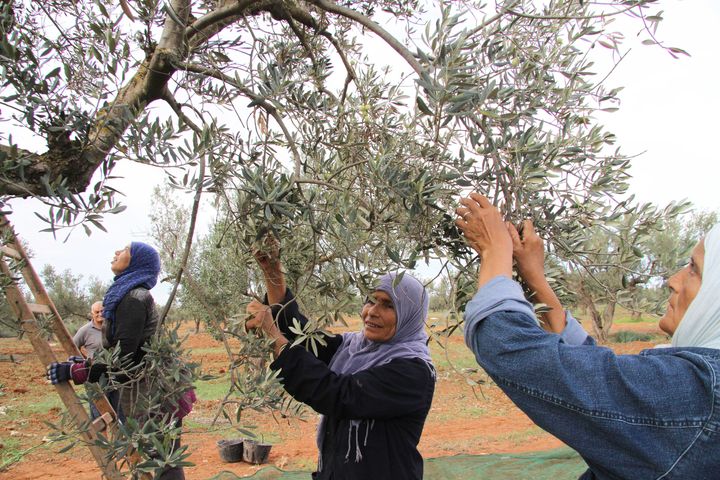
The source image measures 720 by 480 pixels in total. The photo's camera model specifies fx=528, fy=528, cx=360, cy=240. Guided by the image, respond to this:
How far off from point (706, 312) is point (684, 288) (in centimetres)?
18

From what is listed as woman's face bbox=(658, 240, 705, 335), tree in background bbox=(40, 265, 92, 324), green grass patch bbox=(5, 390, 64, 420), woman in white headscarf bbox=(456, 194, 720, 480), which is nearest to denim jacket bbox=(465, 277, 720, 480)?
woman in white headscarf bbox=(456, 194, 720, 480)

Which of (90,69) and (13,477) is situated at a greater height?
(90,69)

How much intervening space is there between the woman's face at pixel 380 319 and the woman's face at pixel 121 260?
7.71 feet

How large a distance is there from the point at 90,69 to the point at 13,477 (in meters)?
8.94

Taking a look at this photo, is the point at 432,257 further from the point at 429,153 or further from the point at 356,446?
the point at 356,446

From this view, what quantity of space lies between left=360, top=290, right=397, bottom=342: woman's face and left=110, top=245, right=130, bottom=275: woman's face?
235 cm

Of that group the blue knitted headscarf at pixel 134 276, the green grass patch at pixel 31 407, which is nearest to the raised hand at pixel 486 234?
Result: the blue knitted headscarf at pixel 134 276

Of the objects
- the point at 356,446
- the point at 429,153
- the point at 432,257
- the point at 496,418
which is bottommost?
the point at 496,418

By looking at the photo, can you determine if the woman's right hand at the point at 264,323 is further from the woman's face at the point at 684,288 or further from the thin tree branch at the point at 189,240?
the woman's face at the point at 684,288

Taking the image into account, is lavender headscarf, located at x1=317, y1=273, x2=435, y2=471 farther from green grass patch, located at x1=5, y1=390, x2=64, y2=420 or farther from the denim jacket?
green grass patch, located at x1=5, y1=390, x2=64, y2=420

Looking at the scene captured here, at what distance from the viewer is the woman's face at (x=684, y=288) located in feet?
4.78

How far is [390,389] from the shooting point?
9.36 feet

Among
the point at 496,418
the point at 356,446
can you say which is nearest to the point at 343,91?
the point at 356,446

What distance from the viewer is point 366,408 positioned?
9.16 feet
